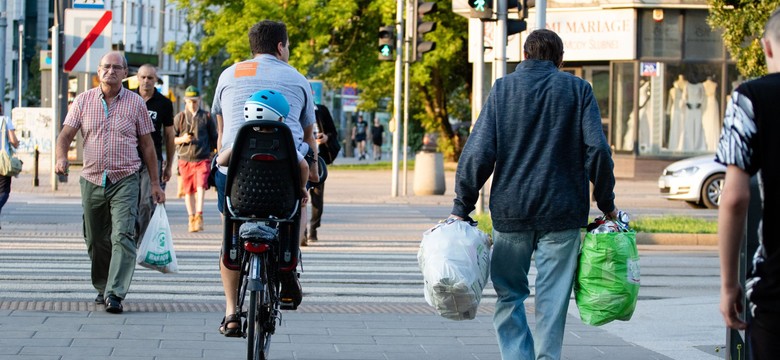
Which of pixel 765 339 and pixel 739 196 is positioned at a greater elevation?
pixel 739 196

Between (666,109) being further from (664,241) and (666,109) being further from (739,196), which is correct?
(739,196)

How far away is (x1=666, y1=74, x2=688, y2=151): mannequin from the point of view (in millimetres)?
35656

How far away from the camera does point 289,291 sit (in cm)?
729

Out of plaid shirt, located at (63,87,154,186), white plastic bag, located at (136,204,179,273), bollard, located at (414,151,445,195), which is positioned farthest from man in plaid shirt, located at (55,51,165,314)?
bollard, located at (414,151,445,195)

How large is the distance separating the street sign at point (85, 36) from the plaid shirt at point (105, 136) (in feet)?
25.2

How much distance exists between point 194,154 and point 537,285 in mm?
11688

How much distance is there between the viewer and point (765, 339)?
4094 millimetres

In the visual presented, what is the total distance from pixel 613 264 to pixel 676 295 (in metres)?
5.78

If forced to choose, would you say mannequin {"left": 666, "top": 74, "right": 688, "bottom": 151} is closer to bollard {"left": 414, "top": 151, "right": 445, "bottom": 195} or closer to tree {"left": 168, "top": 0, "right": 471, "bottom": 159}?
tree {"left": 168, "top": 0, "right": 471, "bottom": 159}

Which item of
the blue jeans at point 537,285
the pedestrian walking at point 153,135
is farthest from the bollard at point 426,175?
the blue jeans at point 537,285

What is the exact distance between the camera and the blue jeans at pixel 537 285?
650 cm

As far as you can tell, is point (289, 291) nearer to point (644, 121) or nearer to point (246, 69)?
point (246, 69)

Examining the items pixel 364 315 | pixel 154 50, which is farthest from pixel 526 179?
pixel 154 50

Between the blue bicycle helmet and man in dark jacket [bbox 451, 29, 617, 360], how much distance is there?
3.22 ft
